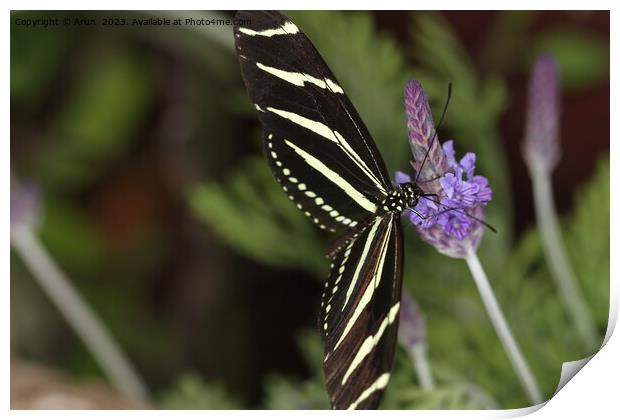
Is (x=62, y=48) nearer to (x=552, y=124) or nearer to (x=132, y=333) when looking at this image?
(x=132, y=333)

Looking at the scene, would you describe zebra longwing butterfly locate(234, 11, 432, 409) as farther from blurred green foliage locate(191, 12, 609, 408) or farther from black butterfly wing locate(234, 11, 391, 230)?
blurred green foliage locate(191, 12, 609, 408)

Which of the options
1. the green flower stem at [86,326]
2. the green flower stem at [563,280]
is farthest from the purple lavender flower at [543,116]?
the green flower stem at [86,326]

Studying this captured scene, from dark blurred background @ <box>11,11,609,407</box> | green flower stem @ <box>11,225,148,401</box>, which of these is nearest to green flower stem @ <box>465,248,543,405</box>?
dark blurred background @ <box>11,11,609,407</box>

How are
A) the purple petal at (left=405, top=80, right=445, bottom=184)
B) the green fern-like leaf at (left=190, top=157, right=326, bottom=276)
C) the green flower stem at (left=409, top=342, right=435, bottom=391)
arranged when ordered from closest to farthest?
the purple petal at (left=405, top=80, right=445, bottom=184) → the green flower stem at (left=409, top=342, right=435, bottom=391) → the green fern-like leaf at (left=190, top=157, right=326, bottom=276)

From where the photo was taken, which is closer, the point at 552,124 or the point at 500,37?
the point at 552,124

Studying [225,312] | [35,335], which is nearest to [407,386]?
[225,312]

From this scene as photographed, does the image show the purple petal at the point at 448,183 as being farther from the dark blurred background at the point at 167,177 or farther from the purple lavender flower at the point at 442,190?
the dark blurred background at the point at 167,177
